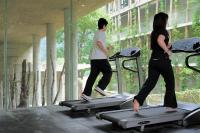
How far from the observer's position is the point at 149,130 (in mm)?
3658

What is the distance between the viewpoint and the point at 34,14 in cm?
634

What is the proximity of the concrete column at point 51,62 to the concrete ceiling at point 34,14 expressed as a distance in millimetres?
120

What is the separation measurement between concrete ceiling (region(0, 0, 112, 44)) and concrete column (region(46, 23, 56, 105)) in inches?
4.7

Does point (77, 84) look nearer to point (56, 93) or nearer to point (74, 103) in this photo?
point (56, 93)

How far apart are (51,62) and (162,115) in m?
3.09

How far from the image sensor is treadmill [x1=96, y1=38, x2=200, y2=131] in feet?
11.9

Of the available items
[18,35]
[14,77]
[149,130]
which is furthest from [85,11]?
[149,130]

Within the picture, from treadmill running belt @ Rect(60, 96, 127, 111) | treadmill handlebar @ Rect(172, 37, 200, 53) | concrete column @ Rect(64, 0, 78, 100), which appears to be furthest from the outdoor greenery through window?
treadmill handlebar @ Rect(172, 37, 200, 53)

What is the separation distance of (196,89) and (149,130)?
1848 mm

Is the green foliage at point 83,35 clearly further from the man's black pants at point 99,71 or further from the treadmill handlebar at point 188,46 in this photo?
the treadmill handlebar at point 188,46

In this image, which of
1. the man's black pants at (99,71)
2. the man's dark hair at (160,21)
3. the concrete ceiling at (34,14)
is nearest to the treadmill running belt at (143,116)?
the man's dark hair at (160,21)

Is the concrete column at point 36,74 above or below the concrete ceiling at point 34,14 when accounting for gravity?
below

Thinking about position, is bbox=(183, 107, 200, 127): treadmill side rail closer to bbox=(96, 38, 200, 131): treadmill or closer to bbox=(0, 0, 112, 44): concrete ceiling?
bbox=(96, 38, 200, 131): treadmill

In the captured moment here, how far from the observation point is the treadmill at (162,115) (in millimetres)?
3621
